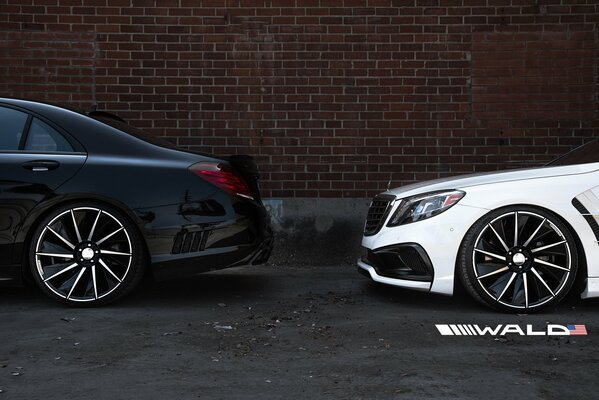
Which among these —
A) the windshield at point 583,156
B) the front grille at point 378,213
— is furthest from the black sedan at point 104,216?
the windshield at point 583,156

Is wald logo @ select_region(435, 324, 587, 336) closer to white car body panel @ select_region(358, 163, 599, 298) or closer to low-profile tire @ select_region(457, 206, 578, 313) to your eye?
low-profile tire @ select_region(457, 206, 578, 313)

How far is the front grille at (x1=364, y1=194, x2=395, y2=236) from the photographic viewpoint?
20.0 feet

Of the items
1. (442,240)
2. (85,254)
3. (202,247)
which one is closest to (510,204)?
(442,240)

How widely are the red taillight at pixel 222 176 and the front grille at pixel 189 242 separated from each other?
1.26 ft

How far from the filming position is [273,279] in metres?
7.31

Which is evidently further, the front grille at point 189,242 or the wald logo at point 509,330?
the front grille at point 189,242

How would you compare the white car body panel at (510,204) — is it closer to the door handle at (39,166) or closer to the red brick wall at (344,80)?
the door handle at (39,166)

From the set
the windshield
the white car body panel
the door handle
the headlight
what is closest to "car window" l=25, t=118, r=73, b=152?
the door handle

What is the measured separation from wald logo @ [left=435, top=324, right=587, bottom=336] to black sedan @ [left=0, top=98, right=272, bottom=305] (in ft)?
5.51

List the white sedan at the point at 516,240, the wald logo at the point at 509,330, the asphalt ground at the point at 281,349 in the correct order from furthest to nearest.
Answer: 1. the white sedan at the point at 516,240
2. the wald logo at the point at 509,330
3. the asphalt ground at the point at 281,349

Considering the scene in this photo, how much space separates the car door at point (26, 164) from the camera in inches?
221

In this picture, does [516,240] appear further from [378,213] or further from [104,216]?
[104,216]

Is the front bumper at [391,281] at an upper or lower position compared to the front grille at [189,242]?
lower

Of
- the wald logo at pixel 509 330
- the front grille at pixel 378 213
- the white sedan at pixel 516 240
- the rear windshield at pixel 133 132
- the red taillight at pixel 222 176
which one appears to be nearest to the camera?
the wald logo at pixel 509 330
